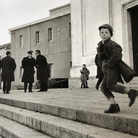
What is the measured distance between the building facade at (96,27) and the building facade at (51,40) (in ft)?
32.0

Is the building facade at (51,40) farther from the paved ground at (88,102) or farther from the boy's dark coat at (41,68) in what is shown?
the paved ground at (88,102)

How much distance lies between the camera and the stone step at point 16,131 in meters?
4.43

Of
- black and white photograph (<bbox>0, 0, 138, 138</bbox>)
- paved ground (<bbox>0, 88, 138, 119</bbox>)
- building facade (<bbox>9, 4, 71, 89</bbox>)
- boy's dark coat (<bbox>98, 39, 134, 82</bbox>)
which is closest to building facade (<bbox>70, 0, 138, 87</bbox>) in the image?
black and white photograph (<bbox>0, 0, 138, 138</bbox>)

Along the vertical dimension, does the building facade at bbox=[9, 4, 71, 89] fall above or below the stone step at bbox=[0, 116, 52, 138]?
above

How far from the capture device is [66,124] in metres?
4.14

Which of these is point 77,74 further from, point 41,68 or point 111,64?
point 111,64

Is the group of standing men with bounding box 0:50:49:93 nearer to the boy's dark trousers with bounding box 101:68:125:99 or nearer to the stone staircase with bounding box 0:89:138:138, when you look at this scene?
the stone staircase with bounding box 0:89:138:138

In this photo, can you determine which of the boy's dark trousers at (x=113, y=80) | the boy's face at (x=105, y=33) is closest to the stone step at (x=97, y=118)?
the boy's dark trousers at (x=113, y=80)

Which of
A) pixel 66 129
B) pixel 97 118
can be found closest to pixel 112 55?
pixel 97 118

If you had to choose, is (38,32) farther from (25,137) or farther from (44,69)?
(25,137)

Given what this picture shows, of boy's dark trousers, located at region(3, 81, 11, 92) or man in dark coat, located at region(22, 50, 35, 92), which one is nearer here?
boy's dark trousers, located at region(3, 81, 11, 92)

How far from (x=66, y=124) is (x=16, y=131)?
114 cm

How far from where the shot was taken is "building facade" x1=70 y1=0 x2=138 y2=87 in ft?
42.0

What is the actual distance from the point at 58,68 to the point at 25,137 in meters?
23.4
